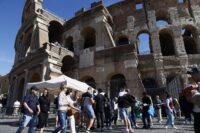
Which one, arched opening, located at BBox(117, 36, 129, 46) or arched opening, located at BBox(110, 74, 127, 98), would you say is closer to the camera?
arched opening, located at BBox(110, 74, 127, 98)

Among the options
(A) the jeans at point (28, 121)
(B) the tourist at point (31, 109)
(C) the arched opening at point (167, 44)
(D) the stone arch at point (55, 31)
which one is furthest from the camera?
(D) the stone arch at point (55, 31)

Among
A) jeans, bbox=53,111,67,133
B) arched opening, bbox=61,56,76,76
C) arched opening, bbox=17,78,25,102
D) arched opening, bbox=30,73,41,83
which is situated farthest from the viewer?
arched opening, bbox=17,78,25,102

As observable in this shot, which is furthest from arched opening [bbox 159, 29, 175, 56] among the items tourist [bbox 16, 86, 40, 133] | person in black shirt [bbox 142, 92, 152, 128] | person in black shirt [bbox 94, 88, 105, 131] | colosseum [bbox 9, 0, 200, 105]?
tourist [bbox 16, 86, 40, 133]

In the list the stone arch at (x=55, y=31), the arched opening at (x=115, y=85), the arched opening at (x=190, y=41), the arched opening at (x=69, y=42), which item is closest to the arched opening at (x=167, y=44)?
the arched opening at (x=190, y=41)

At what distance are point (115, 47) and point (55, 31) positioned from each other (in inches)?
461

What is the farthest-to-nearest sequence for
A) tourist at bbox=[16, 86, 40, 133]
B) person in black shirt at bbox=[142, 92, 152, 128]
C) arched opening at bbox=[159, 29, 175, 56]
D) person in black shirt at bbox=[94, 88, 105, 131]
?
arched opening at bbox=[159, 29, 175, 56], person in black shirt at bbox=[142, 92, 152, 128], person in black shirt at bbox=[94, 88, 105, 131], tourist at bbox=[16, 86, 40, 133]

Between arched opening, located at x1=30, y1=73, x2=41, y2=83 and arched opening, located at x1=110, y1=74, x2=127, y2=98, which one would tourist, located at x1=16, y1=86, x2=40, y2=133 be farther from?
arched opening, located at x1=30, y1=73, x2=41, y2=83

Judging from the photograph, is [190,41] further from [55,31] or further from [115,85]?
[55,31]

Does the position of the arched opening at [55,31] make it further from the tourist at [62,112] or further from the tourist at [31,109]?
the tourist at [62,112]

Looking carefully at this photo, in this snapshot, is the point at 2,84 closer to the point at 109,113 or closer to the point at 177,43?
the point at 177,43

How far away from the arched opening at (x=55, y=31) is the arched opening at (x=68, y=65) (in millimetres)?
5955

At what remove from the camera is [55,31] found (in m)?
27.9

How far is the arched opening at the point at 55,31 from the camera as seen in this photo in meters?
26.7

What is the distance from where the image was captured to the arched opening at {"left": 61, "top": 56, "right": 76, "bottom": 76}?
70.9 ft
